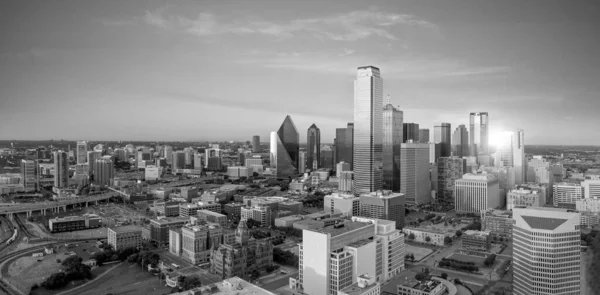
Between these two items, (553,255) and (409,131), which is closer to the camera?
(553,255)

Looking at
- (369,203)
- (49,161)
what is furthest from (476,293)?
(49,161)

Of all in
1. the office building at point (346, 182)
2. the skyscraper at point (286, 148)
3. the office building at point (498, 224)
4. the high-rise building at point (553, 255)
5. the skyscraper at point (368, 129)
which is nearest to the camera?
the high-rise building at point (553, 255)

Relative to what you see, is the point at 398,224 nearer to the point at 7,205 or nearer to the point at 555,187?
the point at 555,187

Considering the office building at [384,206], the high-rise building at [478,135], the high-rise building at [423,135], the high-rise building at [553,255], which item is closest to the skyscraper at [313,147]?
the high-rise building at [423,135]

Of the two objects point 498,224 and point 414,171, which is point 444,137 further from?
point 498,224

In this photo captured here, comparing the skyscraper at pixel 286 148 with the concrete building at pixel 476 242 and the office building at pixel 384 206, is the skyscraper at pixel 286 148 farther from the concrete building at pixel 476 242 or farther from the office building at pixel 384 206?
the concrete building at pixel 476 242

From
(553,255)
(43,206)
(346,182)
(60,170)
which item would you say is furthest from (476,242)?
(60,170)
